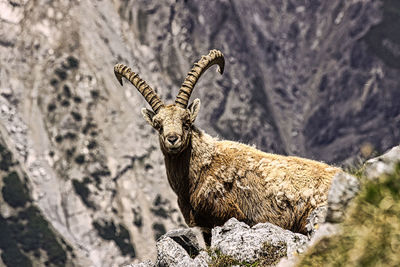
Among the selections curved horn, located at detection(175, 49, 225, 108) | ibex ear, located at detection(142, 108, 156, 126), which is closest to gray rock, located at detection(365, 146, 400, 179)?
curved horn, located at detection(175, 49, 225, 108)

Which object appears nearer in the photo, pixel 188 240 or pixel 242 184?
pixel 188 240

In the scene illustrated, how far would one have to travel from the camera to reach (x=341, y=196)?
38.9ft

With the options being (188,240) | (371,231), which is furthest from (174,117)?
(371,231)

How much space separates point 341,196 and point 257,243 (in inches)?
218

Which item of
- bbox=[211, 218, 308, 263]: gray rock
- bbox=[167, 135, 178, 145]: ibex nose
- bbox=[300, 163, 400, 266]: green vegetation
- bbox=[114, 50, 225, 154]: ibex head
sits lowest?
bbox=[211, 218, 308, 263]: gray rock

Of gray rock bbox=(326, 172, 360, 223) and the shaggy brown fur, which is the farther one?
the shaggy brown fur

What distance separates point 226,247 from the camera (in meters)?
17.4

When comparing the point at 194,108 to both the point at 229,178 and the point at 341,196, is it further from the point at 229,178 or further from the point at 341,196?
the point at 341,196

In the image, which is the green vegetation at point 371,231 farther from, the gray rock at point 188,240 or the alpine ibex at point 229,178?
the alpine ibex at point 229,178

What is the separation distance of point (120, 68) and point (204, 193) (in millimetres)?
9406

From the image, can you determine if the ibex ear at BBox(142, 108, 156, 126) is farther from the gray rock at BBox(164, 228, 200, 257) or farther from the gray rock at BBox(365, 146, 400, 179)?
the gray rock at BBox(365, 146, 400, 179)

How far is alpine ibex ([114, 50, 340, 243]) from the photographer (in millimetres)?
20344

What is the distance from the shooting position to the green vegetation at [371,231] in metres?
9.49

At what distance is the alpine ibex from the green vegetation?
9025 mm
